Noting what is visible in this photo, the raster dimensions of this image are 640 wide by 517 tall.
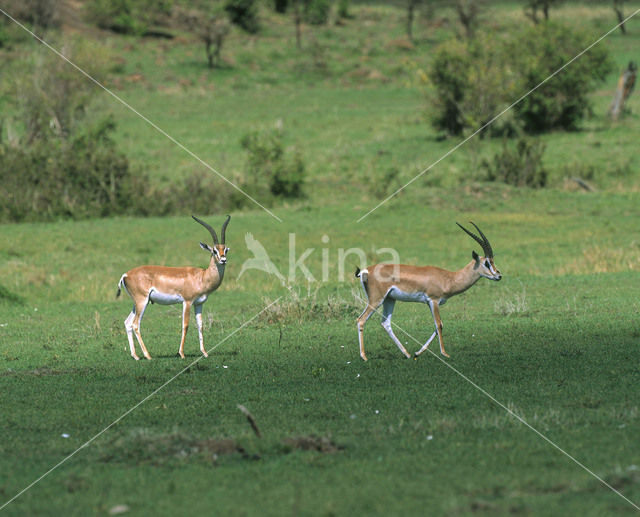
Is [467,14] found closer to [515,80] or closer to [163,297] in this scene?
[515,80]

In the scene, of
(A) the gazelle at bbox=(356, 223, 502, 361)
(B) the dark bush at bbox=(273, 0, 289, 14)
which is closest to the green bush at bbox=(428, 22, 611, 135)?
(A) the gazelle at bbox=(356, 223, 502, 361)

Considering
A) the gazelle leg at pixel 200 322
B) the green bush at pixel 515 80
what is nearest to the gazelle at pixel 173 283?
the gazelle leg at pixel 200 322

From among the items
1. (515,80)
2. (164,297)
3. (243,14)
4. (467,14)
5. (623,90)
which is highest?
(243,14)

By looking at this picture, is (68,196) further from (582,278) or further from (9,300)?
(582,278)

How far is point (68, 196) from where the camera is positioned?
1287 inches

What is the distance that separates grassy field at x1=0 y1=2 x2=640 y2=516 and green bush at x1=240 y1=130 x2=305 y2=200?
0.96 meters

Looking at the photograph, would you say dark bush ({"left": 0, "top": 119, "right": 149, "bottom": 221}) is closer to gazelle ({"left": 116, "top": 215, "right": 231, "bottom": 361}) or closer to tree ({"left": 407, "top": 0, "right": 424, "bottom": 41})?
gazelle ({"left": 116, "top": 215, "right": 231, "bottom": 361})

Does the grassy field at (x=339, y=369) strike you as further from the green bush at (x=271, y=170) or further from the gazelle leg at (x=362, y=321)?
the green bush at (x=271, y=170)

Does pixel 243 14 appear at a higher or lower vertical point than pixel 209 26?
higher

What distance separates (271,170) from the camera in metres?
35.4

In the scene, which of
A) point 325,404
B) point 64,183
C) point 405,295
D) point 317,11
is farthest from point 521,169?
point 317,11

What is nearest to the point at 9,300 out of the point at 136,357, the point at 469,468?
the point at 136,357

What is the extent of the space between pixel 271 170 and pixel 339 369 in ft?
76.9

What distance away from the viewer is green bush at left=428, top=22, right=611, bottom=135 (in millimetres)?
43094
